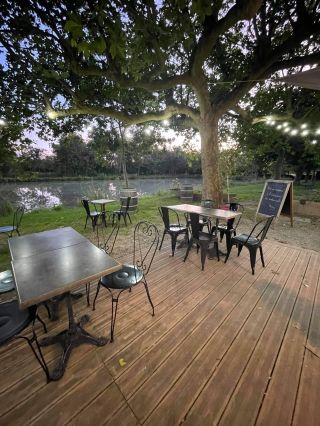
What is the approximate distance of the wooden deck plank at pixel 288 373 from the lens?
1.15m

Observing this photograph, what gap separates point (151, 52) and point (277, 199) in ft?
14.8

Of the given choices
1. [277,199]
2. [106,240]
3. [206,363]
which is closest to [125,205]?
[106,240]

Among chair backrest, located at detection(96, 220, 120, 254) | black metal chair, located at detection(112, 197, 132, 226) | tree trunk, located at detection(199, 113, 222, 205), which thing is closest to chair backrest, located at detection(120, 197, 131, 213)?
black metal chair, located at detection(112, 197, 132, 226)

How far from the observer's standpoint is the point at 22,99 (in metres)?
5.66

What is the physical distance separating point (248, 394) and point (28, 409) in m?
1.39

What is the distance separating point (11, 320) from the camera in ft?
4.16

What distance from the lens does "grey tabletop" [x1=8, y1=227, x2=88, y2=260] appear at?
177cm

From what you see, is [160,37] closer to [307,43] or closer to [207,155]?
[207,155]

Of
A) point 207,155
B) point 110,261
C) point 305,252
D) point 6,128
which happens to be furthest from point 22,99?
point 305,252

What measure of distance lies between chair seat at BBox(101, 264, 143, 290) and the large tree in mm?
2380

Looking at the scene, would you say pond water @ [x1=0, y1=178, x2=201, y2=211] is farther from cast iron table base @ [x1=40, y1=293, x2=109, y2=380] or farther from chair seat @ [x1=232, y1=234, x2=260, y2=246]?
cast iron table base @ [x1=40, y1=293, x2=109, y2=380]

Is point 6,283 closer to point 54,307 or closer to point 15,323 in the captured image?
point 54,307

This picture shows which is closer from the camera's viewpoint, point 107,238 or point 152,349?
point 152,349

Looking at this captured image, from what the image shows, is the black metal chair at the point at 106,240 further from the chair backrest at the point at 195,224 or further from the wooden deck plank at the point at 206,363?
the wooden deck plank at the point at 206,363
